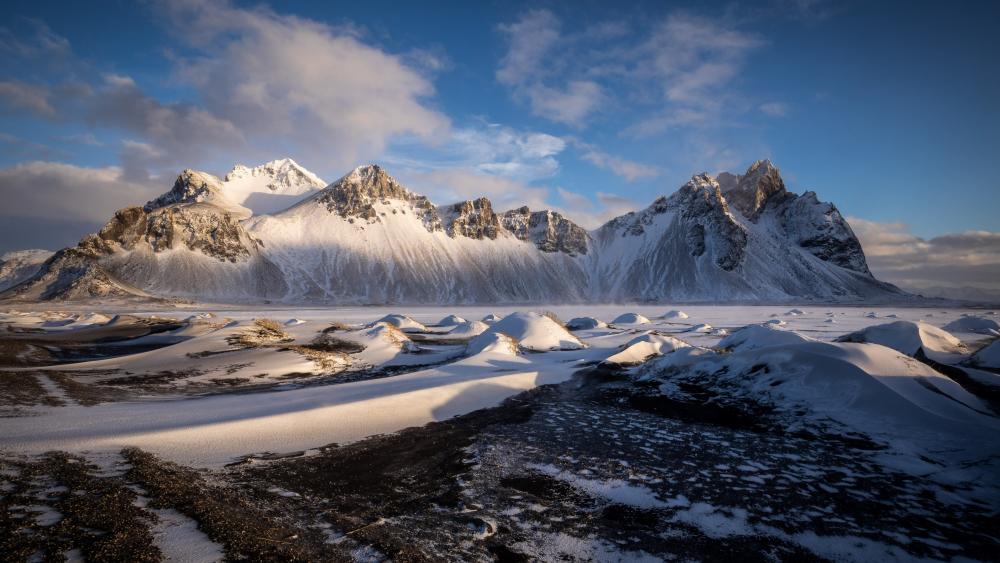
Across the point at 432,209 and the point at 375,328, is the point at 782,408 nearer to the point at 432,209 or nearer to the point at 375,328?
the point at 375,328

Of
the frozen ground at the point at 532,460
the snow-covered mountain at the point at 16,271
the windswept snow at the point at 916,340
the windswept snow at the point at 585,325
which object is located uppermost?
the snow-covered mountain at the point at 16,271

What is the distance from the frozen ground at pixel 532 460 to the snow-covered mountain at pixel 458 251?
10688 centimetres

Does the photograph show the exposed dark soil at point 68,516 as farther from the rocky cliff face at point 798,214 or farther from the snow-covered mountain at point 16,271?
the snow-covered mountain at point 16,271

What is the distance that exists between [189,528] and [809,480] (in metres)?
8.40

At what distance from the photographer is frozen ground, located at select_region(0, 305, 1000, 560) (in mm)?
4762

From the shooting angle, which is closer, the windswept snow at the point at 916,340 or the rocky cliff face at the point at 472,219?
the windswept snow at the point at 916,340

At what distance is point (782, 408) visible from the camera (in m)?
10.9

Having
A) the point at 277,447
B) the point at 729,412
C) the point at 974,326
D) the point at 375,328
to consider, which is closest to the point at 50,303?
the point at 375,328

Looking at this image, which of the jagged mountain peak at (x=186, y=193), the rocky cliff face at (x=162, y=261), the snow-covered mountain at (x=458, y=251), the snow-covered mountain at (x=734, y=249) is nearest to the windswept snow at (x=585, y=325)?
the snow-covered mountain at (x=458, y=251)

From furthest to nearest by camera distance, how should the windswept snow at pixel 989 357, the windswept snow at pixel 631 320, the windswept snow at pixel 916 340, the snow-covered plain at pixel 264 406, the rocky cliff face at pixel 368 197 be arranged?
the rocky cliff face at pixel 368 197 → the windswept snow at pixel 631 320 → the windswept snow at pixel 916 340 → the windswept snow at pixel 989 357 → the snow-covered plain at pixel 264 406

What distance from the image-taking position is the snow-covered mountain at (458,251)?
106 meters

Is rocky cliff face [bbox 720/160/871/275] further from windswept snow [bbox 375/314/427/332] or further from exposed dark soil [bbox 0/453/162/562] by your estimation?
exposed dark soil [bbox 0/453/162/562]

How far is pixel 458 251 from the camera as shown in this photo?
476ft

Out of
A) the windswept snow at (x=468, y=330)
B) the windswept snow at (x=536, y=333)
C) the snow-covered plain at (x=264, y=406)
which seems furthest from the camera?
the windswept snow at (x=468, y=330)
